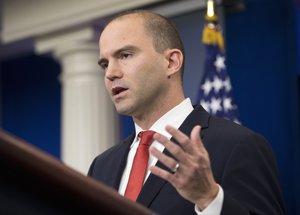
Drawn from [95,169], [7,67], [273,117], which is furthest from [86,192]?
[7,67]

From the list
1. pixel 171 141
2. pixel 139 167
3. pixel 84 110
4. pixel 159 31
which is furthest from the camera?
pixel 84 110

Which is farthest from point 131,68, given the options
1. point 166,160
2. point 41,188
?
point 41,188

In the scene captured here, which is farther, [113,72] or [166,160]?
[113,72]

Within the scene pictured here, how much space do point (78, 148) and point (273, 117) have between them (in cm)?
162

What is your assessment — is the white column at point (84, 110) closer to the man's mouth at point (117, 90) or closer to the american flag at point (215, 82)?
the american flag at point (215, 82)

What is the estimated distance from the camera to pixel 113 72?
70.0 inches

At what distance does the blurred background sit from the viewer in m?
4.24

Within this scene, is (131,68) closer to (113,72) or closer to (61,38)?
(113,72)

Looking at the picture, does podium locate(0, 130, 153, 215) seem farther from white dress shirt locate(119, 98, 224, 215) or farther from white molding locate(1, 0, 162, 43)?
white molding locate(1, 0, 162, 43)

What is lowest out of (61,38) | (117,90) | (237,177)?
(237,177)

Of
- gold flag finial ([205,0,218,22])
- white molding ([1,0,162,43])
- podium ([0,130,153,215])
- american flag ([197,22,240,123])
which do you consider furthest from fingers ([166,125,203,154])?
white molding ([1,0,162,43])

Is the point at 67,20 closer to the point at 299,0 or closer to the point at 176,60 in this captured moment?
the point at 299,0

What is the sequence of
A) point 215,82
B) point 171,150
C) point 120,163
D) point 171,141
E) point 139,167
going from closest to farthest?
point 171,150 → point 171,141 → point 139,167 → point 120,163 → point 215,82

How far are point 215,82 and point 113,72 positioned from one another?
2.18m
